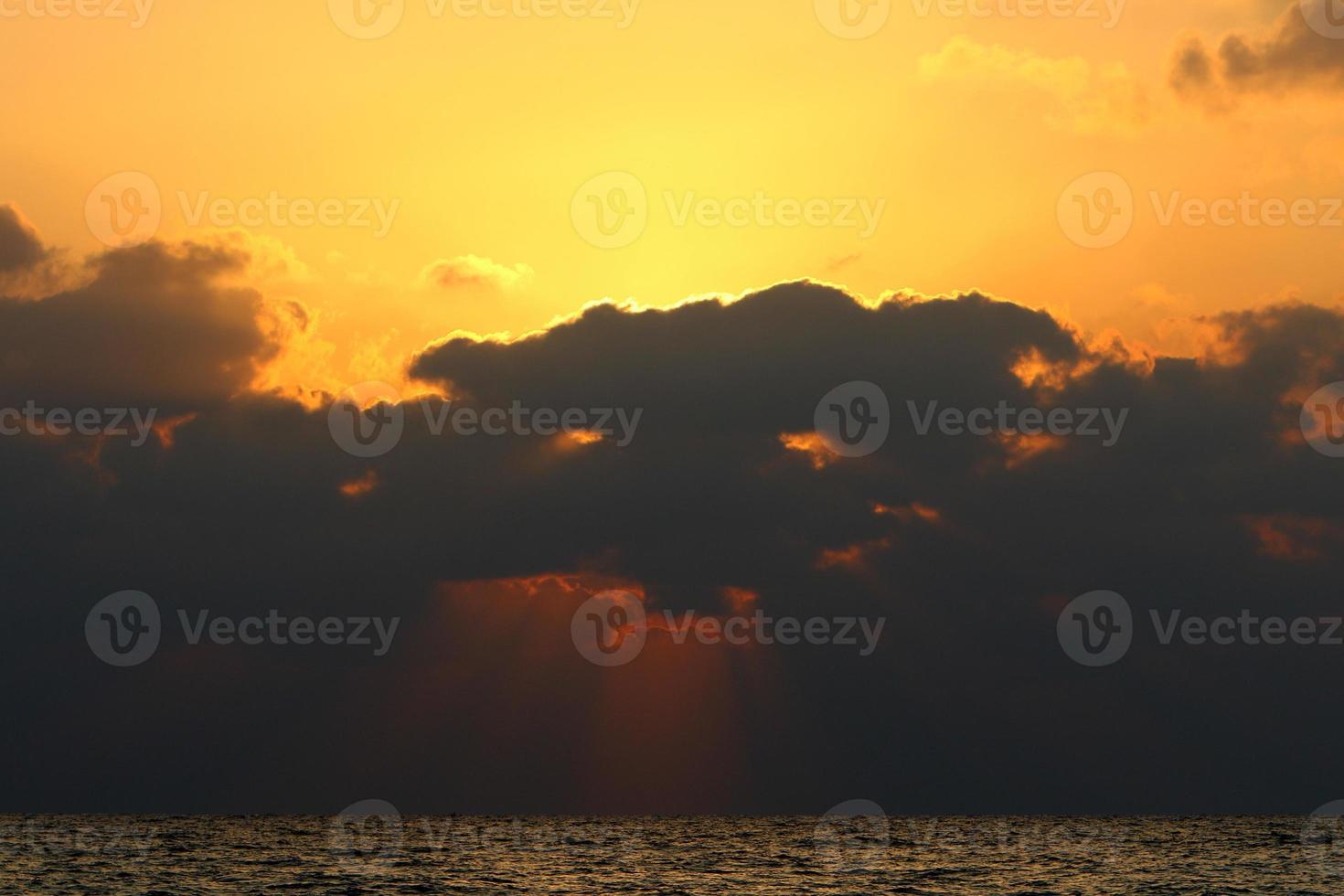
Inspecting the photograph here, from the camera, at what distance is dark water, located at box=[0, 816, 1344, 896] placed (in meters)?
108

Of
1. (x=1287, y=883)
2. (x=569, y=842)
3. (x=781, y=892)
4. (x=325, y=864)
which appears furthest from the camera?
(x=569, y=842)

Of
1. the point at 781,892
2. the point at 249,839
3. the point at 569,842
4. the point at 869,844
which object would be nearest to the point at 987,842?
the point at 869,844

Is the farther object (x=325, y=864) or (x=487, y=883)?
(x=325, y=864)

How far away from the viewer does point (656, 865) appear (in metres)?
136

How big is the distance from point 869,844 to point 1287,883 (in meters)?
70.6

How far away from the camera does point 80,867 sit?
11869cm

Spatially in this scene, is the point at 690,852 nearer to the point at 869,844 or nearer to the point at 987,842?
the point at 869,844

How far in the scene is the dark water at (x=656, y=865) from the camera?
107625 millimetres

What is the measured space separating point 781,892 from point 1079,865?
153ft

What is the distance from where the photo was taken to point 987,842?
183 metres

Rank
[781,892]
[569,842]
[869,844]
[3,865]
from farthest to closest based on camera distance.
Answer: [569,842] → [869,844] → [3,865] → [781,892]

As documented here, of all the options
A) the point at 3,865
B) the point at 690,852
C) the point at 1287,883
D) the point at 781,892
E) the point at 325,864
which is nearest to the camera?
the point at 781,892

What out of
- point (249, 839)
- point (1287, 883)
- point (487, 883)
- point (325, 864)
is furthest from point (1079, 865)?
point (249, 839)

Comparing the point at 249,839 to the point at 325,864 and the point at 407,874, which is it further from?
the point at 407,874
